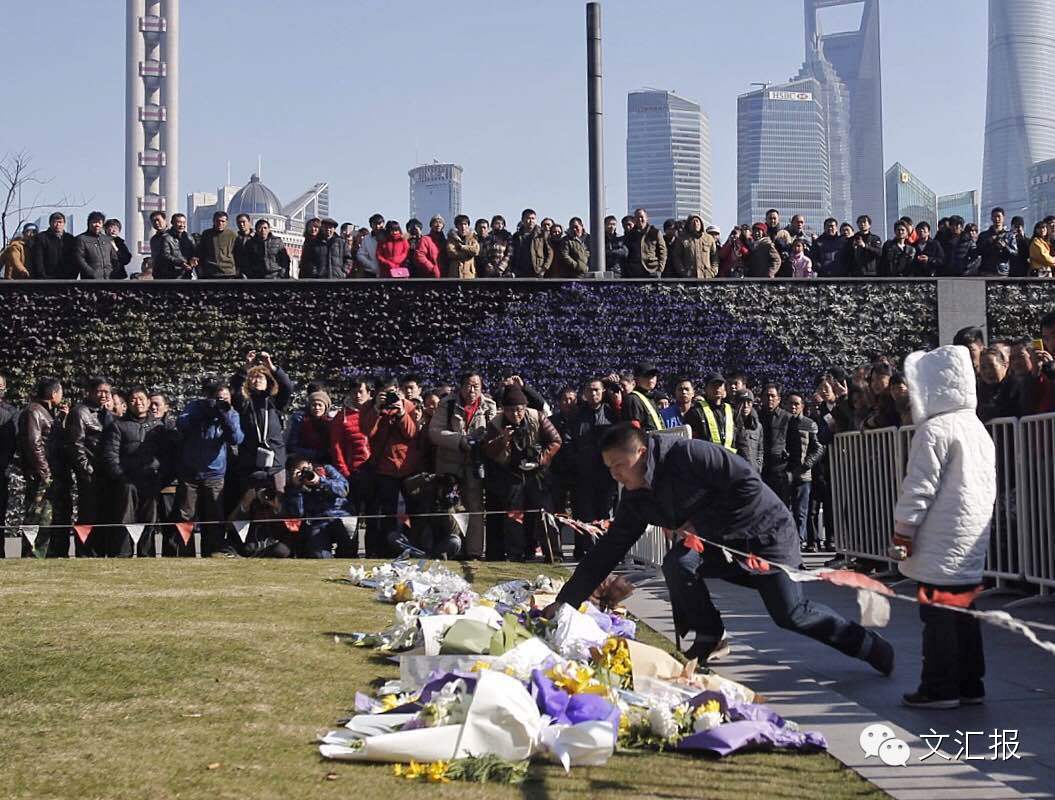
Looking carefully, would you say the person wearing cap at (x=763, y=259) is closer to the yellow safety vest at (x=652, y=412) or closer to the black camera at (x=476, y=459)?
the yellow safety vest at (x=652, y=412)

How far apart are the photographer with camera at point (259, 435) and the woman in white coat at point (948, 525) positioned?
936cm

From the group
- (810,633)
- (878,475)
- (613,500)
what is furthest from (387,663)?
(613,500)

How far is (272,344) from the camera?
22188mm

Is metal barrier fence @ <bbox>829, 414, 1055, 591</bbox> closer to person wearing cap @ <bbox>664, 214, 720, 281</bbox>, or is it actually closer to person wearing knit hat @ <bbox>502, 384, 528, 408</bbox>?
person wearing knit hat @ <bbox>502, 384, 528, 408</bbox>

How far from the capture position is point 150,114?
98750 mm

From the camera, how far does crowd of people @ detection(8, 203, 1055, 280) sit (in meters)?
21.9

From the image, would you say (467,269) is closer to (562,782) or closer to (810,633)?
(810,633)

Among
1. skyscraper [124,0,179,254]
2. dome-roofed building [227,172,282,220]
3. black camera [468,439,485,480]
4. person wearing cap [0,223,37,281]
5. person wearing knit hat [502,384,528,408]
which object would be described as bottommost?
black camera [468,439,485,480]

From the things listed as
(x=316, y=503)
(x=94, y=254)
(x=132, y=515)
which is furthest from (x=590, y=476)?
(x=94, y=254)

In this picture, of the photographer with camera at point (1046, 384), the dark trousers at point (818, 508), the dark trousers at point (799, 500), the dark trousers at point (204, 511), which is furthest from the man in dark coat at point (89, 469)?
the photographer with camera at point (1046, 384)

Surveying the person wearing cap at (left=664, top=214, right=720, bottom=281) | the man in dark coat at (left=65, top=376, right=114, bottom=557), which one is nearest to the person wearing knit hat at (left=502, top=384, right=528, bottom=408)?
the man in dark coat at (left=65, top=376, right=114, bottom=557)

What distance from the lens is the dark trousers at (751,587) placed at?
7.61m

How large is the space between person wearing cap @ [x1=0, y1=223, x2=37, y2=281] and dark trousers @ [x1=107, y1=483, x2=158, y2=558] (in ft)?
27.0

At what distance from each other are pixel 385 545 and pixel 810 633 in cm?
826
